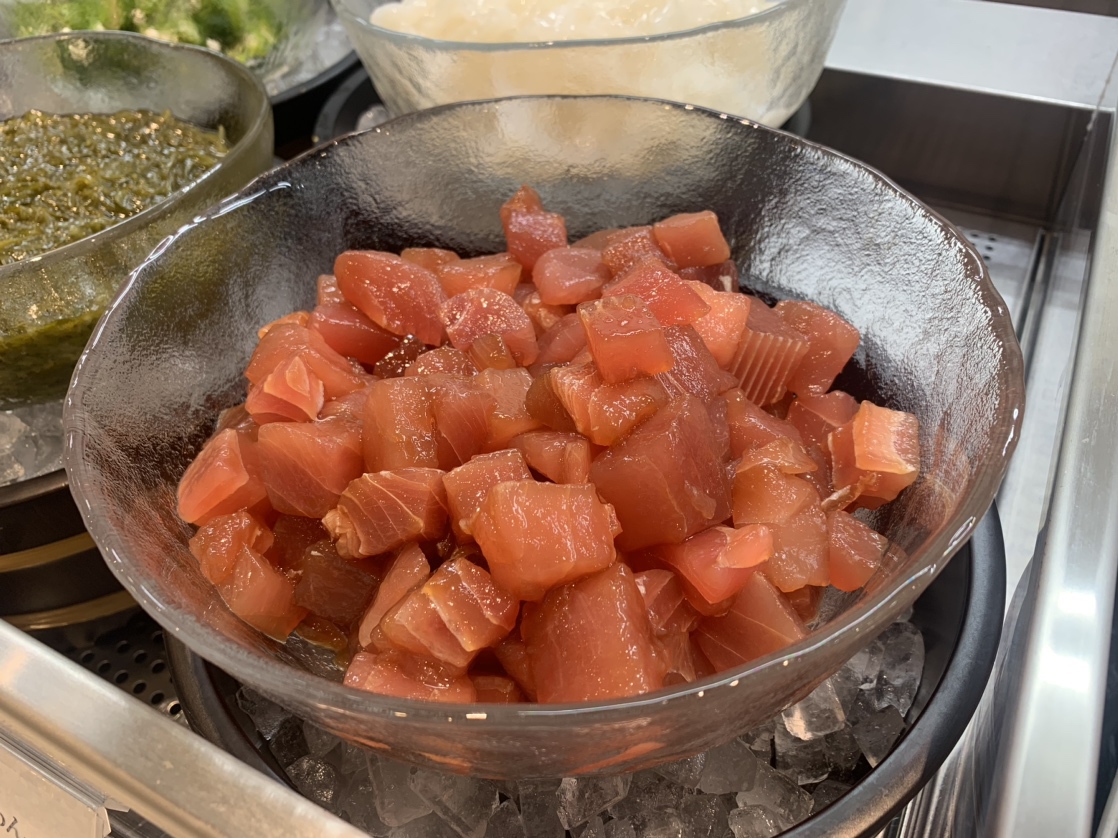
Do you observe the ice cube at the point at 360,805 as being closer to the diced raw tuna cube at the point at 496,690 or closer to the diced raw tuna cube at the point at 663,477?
the diced raw tuna cube at the point at 496,690

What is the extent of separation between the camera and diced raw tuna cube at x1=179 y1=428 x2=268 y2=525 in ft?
2.78

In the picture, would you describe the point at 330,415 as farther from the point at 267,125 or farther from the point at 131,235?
the point at 267,125

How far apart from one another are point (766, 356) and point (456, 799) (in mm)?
575

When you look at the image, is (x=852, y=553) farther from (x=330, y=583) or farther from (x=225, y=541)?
(x=225, y=541)

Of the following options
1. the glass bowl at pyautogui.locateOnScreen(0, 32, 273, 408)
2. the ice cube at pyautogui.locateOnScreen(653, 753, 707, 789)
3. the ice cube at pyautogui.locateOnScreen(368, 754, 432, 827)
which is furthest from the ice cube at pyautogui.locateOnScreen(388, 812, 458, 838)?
the glass bowl at pyautogui.locateOnScreen(0, 32, 273, 408)

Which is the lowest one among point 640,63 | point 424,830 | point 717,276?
point 424,830

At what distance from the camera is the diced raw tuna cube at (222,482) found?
33.4 inches

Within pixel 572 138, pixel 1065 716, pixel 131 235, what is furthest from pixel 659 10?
pixel 1065 716

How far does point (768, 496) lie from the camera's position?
81cm

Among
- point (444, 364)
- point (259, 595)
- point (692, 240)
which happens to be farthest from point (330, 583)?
point (692, 240)

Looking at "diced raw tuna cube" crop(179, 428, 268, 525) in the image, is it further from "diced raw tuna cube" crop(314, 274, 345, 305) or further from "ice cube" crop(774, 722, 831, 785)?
"ice cube" crop(774, 722, 831, 785)

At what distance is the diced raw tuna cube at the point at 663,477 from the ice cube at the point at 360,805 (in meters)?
0.39

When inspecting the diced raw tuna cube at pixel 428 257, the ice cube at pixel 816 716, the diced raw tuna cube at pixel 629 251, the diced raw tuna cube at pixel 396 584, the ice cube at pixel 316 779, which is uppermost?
the diced raw tuna cube at pixel 629 251

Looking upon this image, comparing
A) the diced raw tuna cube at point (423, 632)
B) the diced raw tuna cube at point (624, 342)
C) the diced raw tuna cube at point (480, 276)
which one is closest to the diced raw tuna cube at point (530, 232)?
the diced raw tuna cube at point (480, 276)
